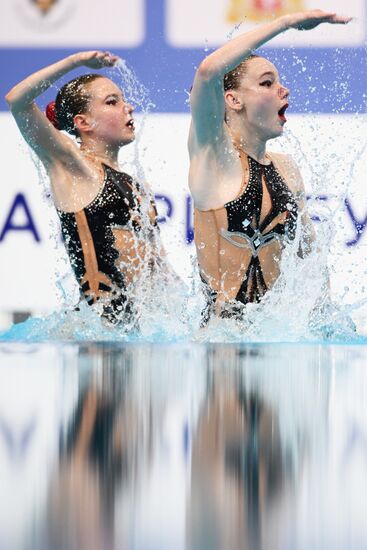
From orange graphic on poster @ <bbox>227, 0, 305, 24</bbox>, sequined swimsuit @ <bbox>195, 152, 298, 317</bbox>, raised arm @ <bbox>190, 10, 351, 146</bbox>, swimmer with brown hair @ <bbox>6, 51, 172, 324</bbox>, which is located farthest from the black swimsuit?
orange graphic on poster @ <bbox>227, 0, 305, 24</bbox>

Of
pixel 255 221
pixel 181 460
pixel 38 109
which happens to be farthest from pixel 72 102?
pixel 181 460

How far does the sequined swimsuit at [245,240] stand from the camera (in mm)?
2139

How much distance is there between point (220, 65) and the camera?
1912 mm

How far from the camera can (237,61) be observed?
1.92m

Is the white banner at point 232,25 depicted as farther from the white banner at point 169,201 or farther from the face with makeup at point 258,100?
the face with makeup at point 258,100

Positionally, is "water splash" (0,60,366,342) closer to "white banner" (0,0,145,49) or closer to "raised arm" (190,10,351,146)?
"raised arm" (190,10,351,146)

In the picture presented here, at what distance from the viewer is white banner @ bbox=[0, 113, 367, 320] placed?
268cm

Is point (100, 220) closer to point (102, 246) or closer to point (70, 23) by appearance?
point (102, 246)

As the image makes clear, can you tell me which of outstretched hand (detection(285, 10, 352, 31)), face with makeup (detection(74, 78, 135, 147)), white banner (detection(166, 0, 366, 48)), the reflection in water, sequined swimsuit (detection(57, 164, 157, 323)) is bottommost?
the reflection in water

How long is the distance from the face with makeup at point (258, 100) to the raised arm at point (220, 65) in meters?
0.19

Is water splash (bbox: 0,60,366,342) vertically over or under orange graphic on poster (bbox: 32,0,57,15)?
under

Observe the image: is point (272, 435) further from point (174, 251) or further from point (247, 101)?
point (174, 251)

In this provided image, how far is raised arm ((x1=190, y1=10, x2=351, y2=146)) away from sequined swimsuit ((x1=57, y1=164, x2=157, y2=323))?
365mm

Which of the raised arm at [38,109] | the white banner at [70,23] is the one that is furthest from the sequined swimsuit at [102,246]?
the white banner at [70,23]
